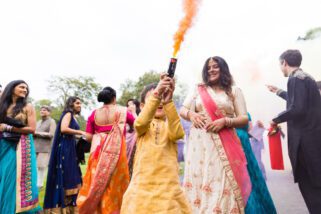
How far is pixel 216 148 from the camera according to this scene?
3.27 meters

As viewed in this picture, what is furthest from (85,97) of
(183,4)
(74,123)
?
(183,4)

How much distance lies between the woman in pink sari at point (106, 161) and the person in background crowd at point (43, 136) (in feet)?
12.6

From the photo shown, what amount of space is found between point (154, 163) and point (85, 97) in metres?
53.8

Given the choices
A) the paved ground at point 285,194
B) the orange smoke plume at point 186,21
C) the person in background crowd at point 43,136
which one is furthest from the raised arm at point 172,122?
the person in background crowd at point 43,136

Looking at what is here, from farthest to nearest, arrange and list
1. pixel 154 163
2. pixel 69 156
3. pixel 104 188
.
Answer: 1. pixel 69 156
2. pixel 104 188
3. pixel 154 163

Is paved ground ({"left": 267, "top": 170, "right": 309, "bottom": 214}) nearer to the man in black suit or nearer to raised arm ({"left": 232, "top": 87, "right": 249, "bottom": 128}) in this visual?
the man in black suit

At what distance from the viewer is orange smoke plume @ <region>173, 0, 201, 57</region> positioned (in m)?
2.22

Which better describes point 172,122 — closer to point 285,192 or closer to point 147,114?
point 147,114

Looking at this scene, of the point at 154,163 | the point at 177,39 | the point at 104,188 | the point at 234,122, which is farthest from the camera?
the point at 104,188

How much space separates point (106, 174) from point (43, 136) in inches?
184

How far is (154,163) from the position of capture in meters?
2.40

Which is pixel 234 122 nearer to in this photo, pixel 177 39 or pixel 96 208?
pixel 177 39

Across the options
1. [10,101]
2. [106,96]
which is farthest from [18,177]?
[106,96]

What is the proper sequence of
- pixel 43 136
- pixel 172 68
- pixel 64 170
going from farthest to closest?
pixel 43 136 → pixel 64 170 → pixel 172 68
